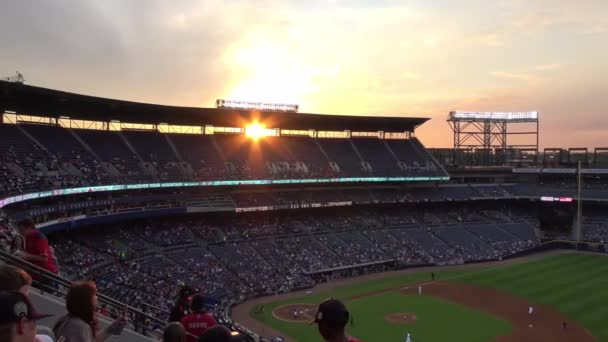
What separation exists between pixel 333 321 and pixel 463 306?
37.3 m

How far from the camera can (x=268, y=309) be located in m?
36.7

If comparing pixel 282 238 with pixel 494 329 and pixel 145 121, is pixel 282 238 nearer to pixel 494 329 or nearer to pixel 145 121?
pixel 145 121

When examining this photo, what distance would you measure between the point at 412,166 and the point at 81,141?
43764mm

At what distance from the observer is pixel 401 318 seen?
3453cm

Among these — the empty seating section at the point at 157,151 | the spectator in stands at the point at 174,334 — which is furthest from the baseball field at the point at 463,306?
the spectator in stands at the point at 174,334

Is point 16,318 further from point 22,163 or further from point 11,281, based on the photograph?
point 22,163

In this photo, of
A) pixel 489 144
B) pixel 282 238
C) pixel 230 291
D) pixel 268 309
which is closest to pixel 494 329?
pixel 268 309

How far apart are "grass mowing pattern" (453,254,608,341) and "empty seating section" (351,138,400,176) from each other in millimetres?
20196

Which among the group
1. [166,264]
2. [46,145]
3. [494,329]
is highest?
[46,145]

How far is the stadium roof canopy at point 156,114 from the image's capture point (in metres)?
38.5

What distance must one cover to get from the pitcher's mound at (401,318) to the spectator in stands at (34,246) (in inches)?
1113

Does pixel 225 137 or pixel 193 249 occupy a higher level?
pixel 225 137

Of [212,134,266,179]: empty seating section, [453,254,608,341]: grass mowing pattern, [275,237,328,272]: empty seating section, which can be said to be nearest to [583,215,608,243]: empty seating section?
[453,254,608,341]: grass mowing pattern

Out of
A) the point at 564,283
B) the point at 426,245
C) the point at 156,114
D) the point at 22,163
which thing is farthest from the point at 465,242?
the point at 22,163
